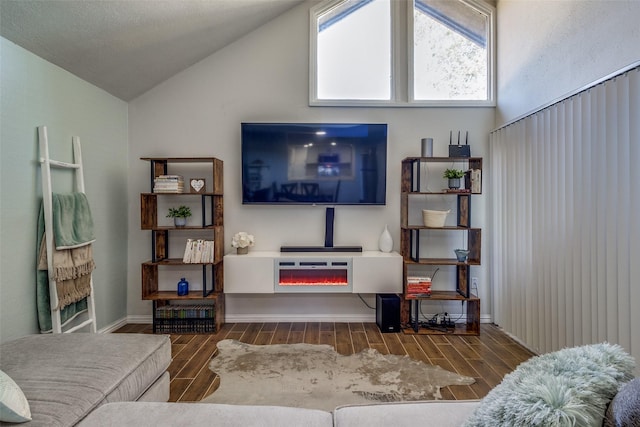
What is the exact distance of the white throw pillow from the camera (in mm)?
1080

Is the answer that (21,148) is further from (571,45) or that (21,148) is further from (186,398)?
(571,45)

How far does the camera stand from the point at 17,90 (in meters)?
2.21

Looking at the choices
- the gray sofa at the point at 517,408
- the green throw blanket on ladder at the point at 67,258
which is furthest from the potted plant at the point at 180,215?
the gray sofa at the point at 517,408

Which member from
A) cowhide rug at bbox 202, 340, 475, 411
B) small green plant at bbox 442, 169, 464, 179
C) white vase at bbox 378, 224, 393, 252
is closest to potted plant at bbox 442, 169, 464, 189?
small green plant at bbox 442, 169, 464, 179

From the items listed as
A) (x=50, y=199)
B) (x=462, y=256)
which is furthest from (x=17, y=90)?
(x=462, y=256)

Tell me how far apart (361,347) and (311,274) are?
0.80m

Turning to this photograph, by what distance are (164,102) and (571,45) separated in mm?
3631

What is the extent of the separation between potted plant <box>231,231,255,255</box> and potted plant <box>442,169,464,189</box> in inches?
81.2

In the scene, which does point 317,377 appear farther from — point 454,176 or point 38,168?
point 38,168

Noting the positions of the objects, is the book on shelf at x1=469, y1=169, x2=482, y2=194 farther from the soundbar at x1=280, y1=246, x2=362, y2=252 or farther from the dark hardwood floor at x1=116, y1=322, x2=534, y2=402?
the dark hardwood floor at x1=116, y1=322, x2=534, y2=402

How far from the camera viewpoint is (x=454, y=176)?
3209mm

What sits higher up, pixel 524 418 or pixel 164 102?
pixel 164 102

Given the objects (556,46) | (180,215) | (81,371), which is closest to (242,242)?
(180,215)

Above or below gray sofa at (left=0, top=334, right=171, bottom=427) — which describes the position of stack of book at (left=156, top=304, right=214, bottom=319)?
below
